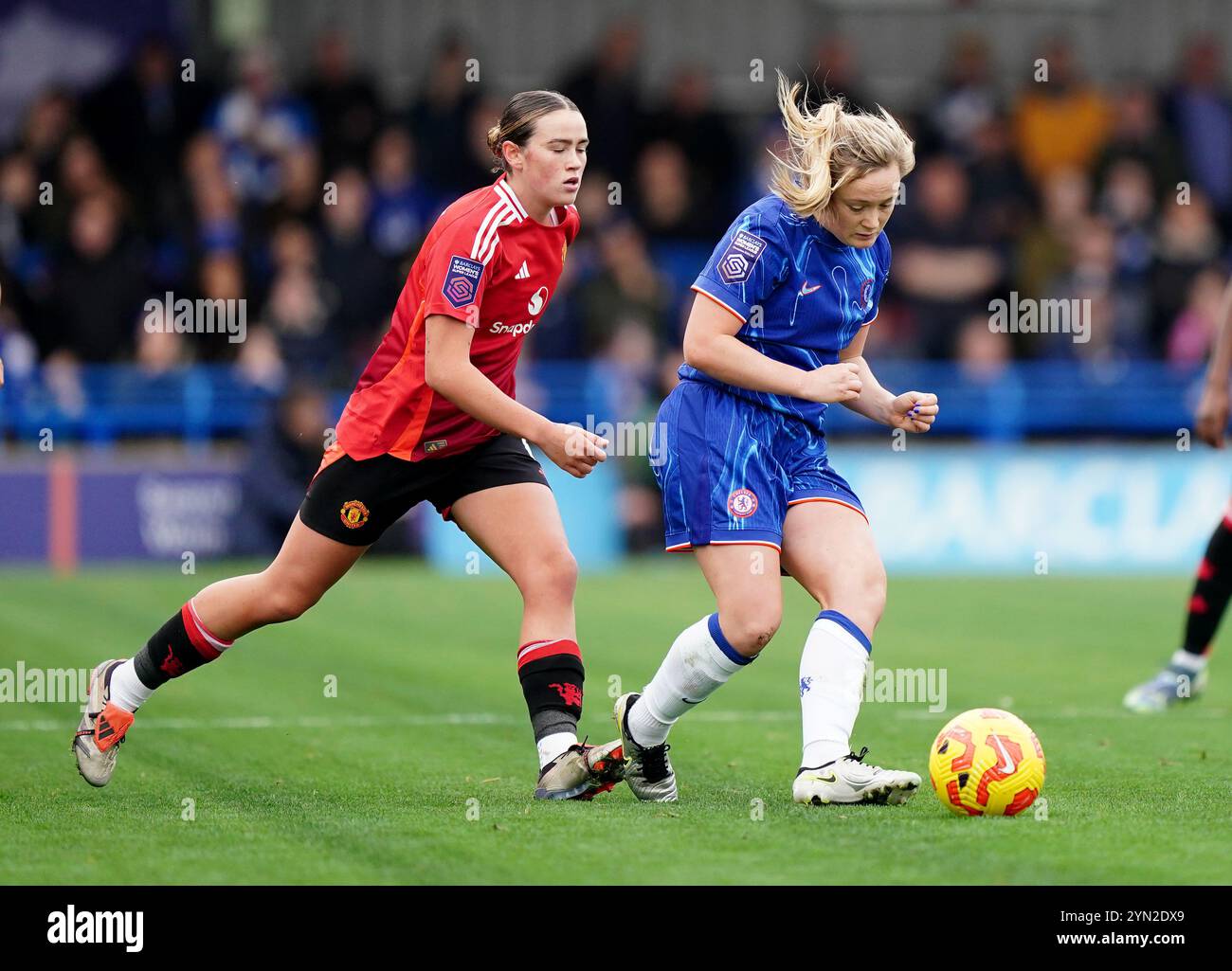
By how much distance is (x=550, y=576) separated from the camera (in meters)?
6.43

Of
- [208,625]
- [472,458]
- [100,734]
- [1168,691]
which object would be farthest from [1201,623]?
[100,734]

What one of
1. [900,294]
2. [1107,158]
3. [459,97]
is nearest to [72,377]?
[459,97]

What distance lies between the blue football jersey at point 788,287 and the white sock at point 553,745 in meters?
1.19

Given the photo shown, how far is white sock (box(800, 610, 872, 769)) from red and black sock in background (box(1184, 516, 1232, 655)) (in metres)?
3.13

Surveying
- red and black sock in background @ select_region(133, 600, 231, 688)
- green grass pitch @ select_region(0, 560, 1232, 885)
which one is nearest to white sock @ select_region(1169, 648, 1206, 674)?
green grass pitch @ select_region(0, 560, 1232, 885)

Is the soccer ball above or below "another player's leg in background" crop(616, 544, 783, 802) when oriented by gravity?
below

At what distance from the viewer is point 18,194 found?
57.5ft

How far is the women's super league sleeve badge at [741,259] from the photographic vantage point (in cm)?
607

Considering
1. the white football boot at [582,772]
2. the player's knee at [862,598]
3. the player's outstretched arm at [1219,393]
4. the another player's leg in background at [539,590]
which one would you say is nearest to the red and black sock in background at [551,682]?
the another player's leg in background at [539,590]

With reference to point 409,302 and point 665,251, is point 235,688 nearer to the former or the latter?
point 409,302

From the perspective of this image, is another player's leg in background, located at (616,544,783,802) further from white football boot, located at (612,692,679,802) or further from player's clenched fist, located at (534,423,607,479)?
player's clenched fist, located at (534,423,607,479)

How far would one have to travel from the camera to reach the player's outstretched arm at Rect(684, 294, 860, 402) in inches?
235

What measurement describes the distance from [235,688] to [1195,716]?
4293mm
